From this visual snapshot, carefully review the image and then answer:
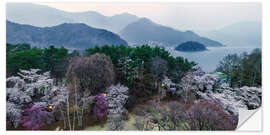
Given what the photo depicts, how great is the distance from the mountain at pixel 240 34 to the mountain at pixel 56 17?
1.73 metres

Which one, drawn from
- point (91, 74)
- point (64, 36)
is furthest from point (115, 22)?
point (91, 74)

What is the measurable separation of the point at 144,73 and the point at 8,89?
2.56 metres

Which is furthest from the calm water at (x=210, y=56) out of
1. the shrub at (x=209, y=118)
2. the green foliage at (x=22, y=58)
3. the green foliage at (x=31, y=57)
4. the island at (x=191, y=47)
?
the green foliage at (x=22, y=58)

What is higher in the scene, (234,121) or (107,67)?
(107,67)

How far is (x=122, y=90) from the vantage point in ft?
9.59

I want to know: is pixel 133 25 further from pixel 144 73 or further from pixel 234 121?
pixel 234 121

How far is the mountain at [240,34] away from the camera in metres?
2.78

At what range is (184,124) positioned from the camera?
2756 millimetres

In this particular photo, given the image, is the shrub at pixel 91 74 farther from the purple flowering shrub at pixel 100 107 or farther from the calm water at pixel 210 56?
the calm water at pixel 210 56

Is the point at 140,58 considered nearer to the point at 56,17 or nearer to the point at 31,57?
the point at 56,17

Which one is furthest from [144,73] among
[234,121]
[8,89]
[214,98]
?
[8,89]

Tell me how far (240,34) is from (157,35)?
1518 mm

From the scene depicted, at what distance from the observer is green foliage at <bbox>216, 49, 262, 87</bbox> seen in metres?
2.73

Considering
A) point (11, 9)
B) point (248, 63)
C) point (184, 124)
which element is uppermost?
point (11, 9)
